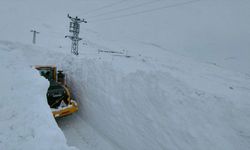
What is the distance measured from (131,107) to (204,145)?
97.2 inches

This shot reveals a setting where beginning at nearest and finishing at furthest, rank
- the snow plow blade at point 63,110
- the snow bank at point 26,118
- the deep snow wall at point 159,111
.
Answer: the snow bank at point 26,118 < the deep snow wall at point 159,111 < the snow plow blade at point 63,110

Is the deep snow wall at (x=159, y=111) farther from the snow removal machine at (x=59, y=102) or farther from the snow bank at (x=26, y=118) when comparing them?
the snow bank at (x=26, y=118)

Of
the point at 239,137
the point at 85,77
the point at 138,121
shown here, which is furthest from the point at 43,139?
the point at 85,77

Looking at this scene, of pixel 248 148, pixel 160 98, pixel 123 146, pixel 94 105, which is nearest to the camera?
pixel 248 148

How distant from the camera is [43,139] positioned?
282 centimetres

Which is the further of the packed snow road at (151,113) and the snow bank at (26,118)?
the packed snow road at (151,113)

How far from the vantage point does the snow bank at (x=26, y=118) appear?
2797 millimetres

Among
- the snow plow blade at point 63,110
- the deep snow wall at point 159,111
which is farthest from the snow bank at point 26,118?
the deep snow wall at point 159,111

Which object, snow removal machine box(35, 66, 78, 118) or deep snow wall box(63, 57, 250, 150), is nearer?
deep snow wall box(63, 57, 250, 150)

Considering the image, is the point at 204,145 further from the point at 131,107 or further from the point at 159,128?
the point at 131,107

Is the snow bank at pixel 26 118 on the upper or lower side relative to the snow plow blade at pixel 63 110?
upper

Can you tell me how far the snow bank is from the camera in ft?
9.18

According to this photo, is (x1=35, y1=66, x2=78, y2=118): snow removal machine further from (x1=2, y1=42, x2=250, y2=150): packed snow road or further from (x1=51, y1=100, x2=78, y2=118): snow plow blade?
(x1=2, y1=42, x2=250, y2=150): packed snow road

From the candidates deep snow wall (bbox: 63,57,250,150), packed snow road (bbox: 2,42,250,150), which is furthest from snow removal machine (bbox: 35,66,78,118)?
deep snow wall (bbox: 63,57,250,150)
